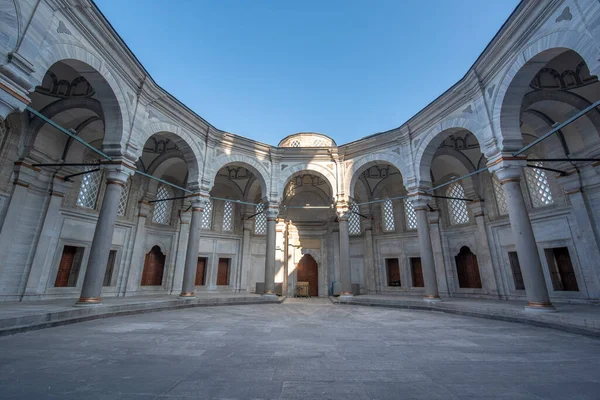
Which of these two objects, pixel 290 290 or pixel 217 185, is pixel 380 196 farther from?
pixel 217 185

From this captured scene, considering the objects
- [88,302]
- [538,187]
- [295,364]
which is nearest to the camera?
[295,364]

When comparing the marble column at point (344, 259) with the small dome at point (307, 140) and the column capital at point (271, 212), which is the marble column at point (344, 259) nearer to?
the column capital at point (271, 212)

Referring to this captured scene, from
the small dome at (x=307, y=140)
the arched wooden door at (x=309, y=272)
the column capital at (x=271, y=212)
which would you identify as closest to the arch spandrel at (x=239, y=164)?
the column capital at (x=271, y=212)

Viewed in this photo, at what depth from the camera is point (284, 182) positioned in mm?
13305

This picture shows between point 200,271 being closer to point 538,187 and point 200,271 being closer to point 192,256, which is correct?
point 192,256

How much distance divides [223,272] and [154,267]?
12.1 ft

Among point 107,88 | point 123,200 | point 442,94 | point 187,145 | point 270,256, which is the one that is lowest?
point 270,256

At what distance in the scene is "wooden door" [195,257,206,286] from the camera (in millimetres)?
14939

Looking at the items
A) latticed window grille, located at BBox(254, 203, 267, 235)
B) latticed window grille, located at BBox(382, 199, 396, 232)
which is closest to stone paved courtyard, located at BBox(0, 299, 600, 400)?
latticed window grille, located at BBox(382, 199, 396, 232)

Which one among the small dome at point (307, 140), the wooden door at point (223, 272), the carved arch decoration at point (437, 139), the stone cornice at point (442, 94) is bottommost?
the wooden door at point (223, 272)

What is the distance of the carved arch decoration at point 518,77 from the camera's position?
591cm

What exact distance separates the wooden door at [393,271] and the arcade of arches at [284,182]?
82 mm

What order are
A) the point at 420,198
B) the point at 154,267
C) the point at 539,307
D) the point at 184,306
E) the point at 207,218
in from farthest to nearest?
1. the point at 207,218
2. the point at 154,267
3. the point at 420,198
4. the point at 184,306
5. the point at 539,307

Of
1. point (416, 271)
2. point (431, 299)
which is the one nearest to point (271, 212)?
point (431, 299)
